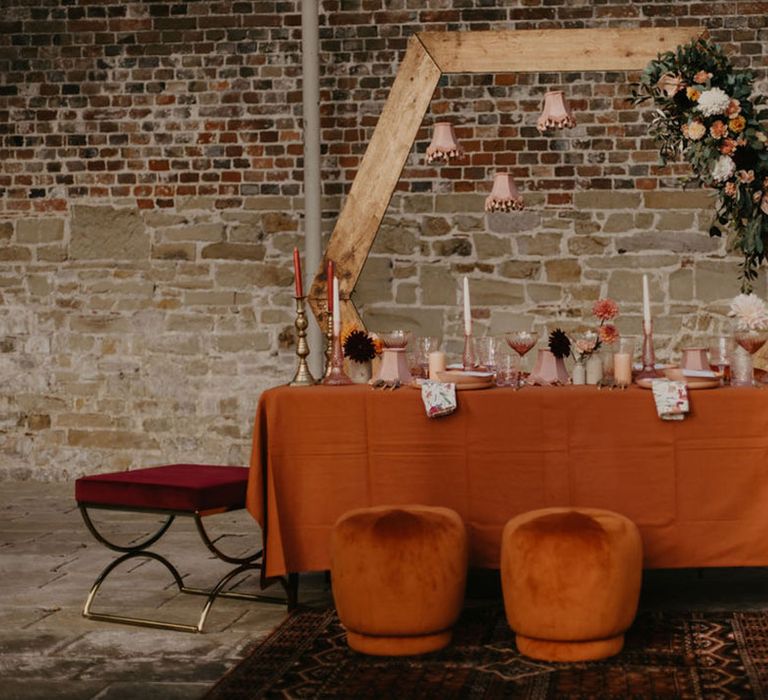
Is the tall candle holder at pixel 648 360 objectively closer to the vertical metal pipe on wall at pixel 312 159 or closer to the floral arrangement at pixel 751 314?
the floral arrangement at pixel 751 314

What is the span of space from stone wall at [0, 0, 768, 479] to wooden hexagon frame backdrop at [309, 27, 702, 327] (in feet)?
5.93

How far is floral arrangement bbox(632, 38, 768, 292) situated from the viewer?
162 inches

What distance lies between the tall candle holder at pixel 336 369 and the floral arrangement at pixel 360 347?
3 centimetres

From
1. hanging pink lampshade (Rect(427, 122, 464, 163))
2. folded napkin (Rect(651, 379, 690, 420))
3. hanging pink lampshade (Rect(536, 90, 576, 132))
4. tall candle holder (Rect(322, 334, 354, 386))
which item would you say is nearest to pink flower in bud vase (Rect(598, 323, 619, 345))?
folded napkin (Rect(651, 379, 690, 420))

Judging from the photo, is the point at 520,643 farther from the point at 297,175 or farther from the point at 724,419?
the point at 297,175

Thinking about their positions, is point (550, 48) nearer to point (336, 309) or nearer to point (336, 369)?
point (336, 309)

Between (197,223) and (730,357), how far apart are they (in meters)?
3.93

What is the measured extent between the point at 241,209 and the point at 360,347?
3.11 m

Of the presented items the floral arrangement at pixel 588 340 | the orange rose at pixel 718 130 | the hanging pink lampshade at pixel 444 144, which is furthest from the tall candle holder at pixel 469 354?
the hanging pink lampshade at pixel 444 144

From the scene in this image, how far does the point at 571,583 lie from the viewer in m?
3.36

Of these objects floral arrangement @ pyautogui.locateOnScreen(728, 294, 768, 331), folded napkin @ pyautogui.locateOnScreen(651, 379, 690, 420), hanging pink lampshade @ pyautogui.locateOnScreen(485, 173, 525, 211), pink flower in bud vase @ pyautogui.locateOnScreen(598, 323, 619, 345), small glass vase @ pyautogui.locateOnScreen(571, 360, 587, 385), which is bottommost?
folded napkin @ pyautogui.locateOnScreen(651, 379, 690, 420)

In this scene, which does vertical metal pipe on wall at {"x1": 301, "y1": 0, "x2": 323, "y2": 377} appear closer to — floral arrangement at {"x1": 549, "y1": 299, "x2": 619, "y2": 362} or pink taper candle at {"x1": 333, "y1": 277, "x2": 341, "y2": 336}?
pink taper candle at {"x1": 333, "y1": 277, "x2": 341, "y2": 336}

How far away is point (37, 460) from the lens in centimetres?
730

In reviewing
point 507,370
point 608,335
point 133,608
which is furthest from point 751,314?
point 133,608
